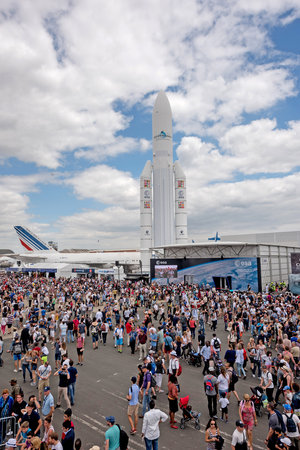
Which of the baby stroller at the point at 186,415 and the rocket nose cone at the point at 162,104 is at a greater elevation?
the rocket nose cone at the point at 162,104

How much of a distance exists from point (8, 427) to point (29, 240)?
59934 millimetres

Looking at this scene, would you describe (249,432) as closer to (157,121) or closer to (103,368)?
(103,368)

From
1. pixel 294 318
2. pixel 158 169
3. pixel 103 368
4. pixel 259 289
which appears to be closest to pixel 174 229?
pixel 158 169

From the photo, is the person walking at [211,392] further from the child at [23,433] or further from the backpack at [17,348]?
the backpack at [17,348]

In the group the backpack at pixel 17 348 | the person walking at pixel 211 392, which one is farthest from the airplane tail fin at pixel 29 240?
the person walking at pixel 211 392

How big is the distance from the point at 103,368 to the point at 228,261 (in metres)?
23.8

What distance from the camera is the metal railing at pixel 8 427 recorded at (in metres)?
6.64

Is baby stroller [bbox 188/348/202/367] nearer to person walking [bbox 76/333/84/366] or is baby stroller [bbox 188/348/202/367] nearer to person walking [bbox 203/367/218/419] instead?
person walking [bbox 203/367/218/419]

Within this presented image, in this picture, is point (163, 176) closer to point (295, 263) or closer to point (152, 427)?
point (295, 263)

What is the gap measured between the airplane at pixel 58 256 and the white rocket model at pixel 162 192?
8.68 metres

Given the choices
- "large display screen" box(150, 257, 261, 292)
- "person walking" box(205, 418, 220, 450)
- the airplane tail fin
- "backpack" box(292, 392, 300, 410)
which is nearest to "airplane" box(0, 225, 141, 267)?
the airplane tail fin

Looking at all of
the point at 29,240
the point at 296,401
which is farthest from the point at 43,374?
the point at 29,240

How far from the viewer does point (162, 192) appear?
47.2m

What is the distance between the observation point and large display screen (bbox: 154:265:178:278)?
109 ft
